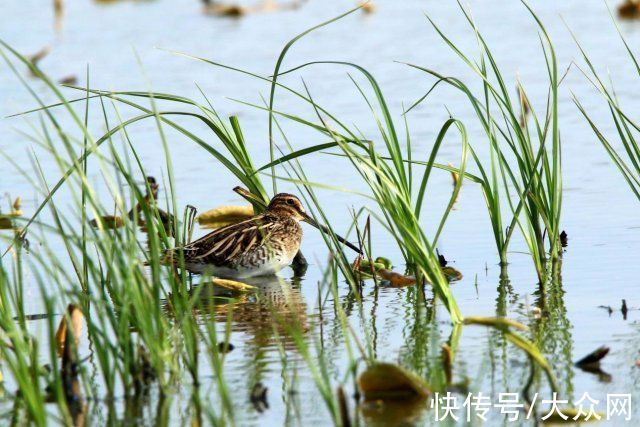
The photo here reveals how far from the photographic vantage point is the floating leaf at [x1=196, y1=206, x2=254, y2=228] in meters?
9.51

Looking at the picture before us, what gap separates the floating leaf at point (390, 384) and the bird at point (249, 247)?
293 centimetres

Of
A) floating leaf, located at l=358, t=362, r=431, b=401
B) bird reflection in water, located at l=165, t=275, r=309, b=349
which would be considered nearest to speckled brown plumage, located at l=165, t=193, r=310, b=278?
bird reflection in water, located at l=165, t=275, r=309, b=349

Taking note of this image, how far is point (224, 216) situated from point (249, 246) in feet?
4.21

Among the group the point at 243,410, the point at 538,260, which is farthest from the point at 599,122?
the point at 243,410

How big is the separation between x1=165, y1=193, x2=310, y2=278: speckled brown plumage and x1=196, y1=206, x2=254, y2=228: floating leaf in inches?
31.6

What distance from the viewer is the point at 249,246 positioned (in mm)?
Result: 8328

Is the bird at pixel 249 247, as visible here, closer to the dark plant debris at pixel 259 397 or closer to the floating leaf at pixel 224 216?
the floating leaf at pixel 224 216

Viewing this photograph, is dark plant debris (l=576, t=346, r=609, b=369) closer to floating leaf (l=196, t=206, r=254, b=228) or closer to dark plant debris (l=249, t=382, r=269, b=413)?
dark plant debris (l=249, t=382, r=269, b=413)

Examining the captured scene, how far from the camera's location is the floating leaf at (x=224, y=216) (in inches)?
374

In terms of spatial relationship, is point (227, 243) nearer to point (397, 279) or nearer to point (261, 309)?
point (261, 309)

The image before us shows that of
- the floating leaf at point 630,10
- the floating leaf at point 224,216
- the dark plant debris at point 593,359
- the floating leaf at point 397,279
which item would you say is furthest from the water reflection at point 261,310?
the floating leaf at point 630,10

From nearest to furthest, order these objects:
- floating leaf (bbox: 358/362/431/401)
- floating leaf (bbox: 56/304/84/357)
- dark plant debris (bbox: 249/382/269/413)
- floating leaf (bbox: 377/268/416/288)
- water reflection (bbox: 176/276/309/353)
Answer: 1. floating leaf (bbox: 358/362/431/401)
2. dark plant debris (bbox: 249/382/269/413)
3. floating leaf (bbox: 56/304/84/357)
4. water reflection (bbox: 176/276/309/353)
5. floating leaf (bbox: 377/268/416/288)

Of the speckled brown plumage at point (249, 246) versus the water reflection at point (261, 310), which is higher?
the speckled brown plumage at point (249, 246)

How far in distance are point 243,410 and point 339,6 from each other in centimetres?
1504
